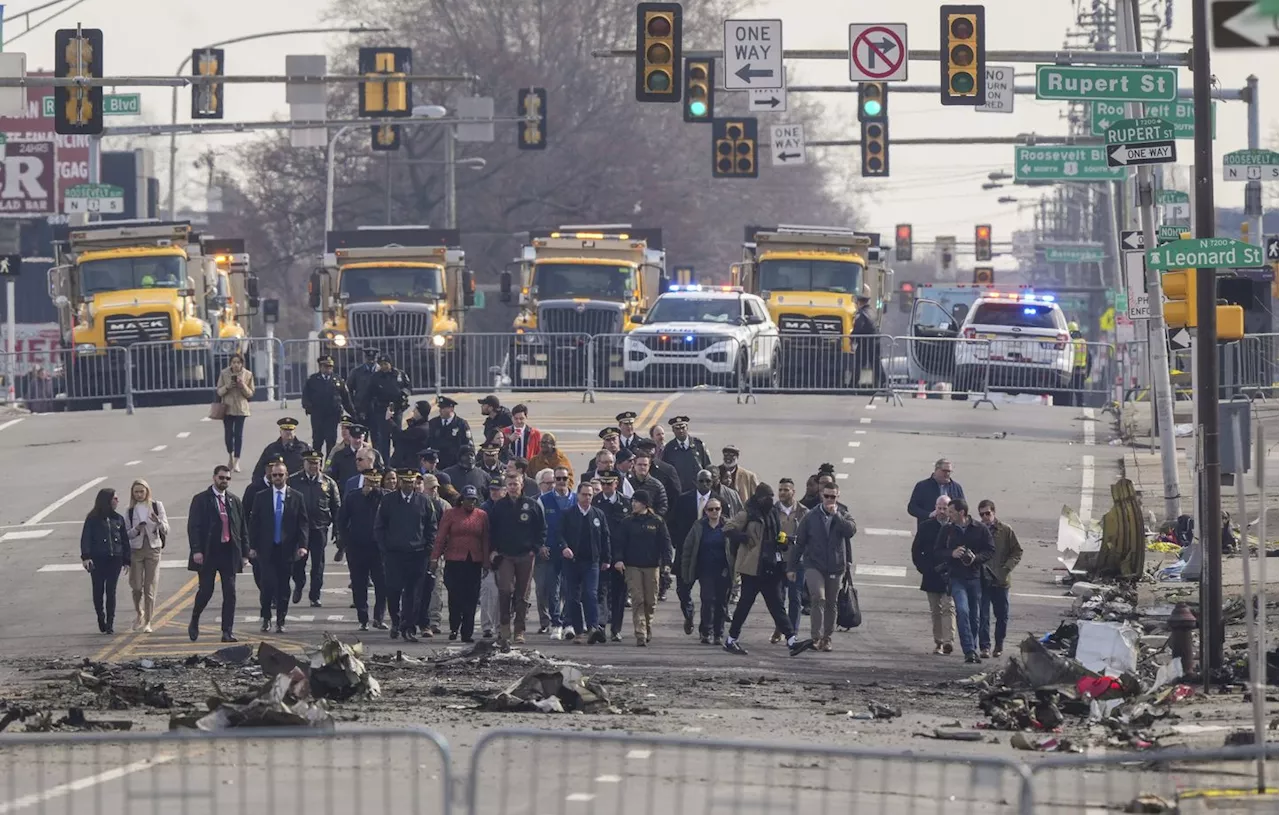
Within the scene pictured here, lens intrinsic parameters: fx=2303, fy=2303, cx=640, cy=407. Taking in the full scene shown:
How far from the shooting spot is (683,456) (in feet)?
75.9

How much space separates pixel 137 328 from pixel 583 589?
23054mm

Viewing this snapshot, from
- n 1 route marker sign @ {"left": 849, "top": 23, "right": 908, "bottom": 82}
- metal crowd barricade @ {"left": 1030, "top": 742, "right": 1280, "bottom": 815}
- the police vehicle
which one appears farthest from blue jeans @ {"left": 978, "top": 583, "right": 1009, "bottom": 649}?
the police vehicle

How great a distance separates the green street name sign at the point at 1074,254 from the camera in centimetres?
8494

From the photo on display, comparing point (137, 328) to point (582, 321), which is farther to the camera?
point (582, 321)

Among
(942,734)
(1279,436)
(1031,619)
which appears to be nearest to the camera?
(942,734)

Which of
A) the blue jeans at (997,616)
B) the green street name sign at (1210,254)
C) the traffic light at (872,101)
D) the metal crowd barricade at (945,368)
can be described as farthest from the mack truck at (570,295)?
the green street name sign at (1210,254)

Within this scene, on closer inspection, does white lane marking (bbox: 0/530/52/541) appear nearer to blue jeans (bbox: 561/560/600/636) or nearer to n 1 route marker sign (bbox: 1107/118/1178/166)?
blue jeans (bbox: 561/560/600/636)

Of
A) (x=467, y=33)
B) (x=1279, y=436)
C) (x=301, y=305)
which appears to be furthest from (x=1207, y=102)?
(x=301, y=305)

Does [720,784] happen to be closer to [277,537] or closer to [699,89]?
[277,537]

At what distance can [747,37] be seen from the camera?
105 ft

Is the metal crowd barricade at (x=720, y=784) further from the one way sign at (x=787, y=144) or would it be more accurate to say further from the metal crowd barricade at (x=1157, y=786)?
the one way sign at (x=787, y=144)

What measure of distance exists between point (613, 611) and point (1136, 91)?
28.2 ft

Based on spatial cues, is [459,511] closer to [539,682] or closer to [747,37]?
[539,682]

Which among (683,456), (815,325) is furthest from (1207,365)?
(815,325)
